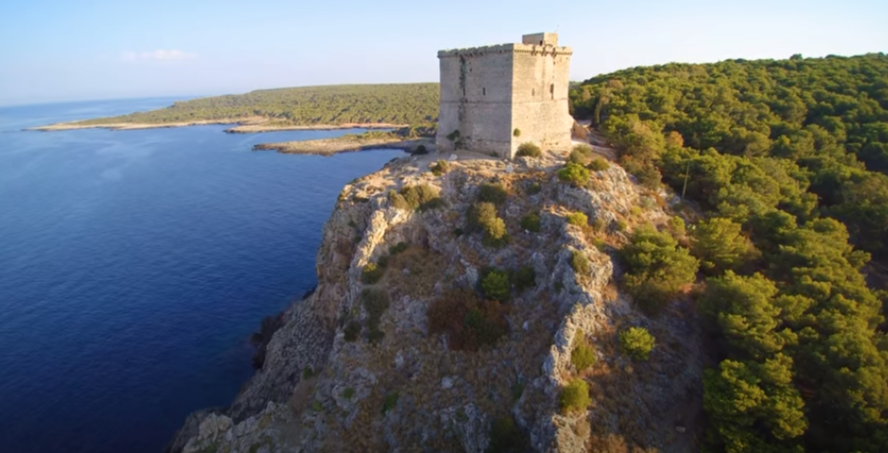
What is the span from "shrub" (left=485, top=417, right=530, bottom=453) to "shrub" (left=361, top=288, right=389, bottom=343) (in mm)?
9900

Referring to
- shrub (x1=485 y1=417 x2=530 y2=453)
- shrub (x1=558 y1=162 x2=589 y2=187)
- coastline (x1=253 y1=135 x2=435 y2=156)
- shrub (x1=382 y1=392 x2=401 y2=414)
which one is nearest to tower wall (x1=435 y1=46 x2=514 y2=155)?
shrub (x1=558 y1=162 x2=589 y2=187)

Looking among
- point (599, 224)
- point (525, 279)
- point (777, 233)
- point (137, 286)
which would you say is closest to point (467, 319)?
point (525, 279)

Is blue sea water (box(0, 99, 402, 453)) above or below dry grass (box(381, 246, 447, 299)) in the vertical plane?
below

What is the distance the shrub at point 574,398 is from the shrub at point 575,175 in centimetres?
1443

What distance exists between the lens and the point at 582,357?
78.3 feet

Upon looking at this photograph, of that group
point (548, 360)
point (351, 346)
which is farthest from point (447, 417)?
point (351, 346)

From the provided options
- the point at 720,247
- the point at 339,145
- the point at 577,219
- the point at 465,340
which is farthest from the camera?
the point at 339,145

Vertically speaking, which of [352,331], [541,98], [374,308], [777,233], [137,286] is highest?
[541,98]

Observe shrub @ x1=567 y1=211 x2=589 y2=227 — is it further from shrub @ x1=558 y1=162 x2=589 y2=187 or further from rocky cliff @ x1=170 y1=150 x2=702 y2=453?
shrub @ x1=558 y1=162 x2=589 y2=187

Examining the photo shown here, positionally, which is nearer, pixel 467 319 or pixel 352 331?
pixel 467 319

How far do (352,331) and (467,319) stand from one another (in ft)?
25.6

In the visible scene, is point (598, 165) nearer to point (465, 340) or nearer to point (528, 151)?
point (528, 151)

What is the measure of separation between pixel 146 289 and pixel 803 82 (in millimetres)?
79960

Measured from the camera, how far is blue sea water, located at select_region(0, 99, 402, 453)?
35.4 metres
